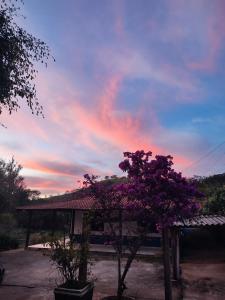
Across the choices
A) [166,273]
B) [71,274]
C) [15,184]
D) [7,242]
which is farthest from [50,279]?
[15,184]

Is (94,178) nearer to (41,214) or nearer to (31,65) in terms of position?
(31,65)

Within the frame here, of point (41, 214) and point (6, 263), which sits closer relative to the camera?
point (6, 263)

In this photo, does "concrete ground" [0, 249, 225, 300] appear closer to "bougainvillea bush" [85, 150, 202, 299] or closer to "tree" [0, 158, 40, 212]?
"bougainvillea bush" [85, 150, 202, 299]

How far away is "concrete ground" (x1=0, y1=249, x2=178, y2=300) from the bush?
3.42 m

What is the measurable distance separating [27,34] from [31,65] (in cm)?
89

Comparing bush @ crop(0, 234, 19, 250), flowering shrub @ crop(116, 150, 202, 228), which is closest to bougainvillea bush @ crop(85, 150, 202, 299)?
flowering shrub @ crop(116, 150, 202, 228)

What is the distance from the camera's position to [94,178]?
9.42 metres

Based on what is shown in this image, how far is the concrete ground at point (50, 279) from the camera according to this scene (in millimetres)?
10141

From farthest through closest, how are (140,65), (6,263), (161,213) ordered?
(6,263), (140,65), (161,213)

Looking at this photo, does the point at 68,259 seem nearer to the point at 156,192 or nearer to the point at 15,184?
the point at 156,192

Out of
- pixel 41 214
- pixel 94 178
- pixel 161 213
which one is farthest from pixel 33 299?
pixel 41 214

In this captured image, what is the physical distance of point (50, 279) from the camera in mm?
12320

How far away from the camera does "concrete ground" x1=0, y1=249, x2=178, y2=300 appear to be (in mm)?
10141

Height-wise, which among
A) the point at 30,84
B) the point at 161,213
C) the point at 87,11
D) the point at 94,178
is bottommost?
the point at 161,213
